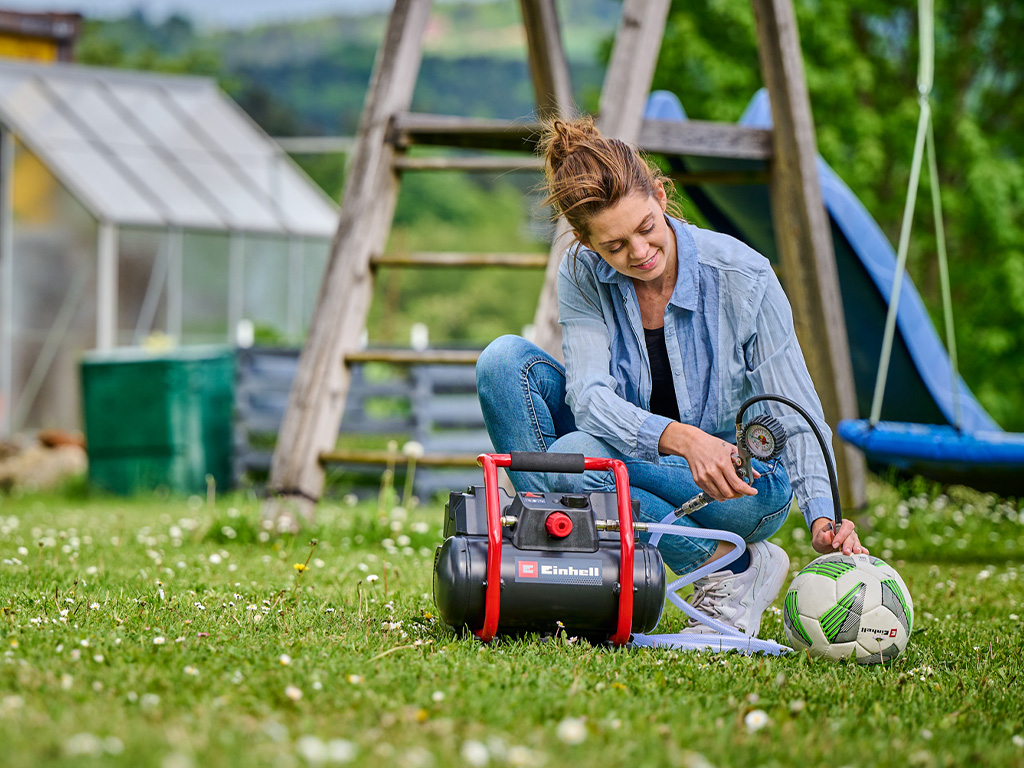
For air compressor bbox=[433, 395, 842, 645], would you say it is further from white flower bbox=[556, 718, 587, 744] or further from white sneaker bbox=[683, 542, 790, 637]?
white flower bbox=[556, 718, 587, 744]

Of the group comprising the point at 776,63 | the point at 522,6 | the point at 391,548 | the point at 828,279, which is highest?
the point at 522,6

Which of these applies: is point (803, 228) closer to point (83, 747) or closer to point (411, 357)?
point (411, 357)

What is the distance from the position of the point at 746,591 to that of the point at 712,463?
0.49 metres

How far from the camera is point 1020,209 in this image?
46.8 feet

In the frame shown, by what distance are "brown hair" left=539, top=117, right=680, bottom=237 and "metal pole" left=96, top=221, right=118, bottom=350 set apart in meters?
11.1

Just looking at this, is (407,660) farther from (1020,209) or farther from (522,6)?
(1020,209)

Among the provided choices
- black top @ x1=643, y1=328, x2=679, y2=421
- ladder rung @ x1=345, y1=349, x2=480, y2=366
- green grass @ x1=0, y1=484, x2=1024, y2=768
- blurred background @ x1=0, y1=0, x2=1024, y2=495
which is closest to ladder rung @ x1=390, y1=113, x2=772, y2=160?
ladder rung @ x1=345, y1=349, x2=480, y2=366

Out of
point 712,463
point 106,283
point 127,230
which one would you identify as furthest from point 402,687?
point 127,230

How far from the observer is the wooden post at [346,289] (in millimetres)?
4730

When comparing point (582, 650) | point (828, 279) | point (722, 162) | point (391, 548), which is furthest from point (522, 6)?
point (582, 650)

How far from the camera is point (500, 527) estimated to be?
2.40 m

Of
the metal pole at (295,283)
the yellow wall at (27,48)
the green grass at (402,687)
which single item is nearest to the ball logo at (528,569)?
the green grass at (402,687)

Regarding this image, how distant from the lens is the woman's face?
2703mm

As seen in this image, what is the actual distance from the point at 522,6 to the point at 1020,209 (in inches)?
408
